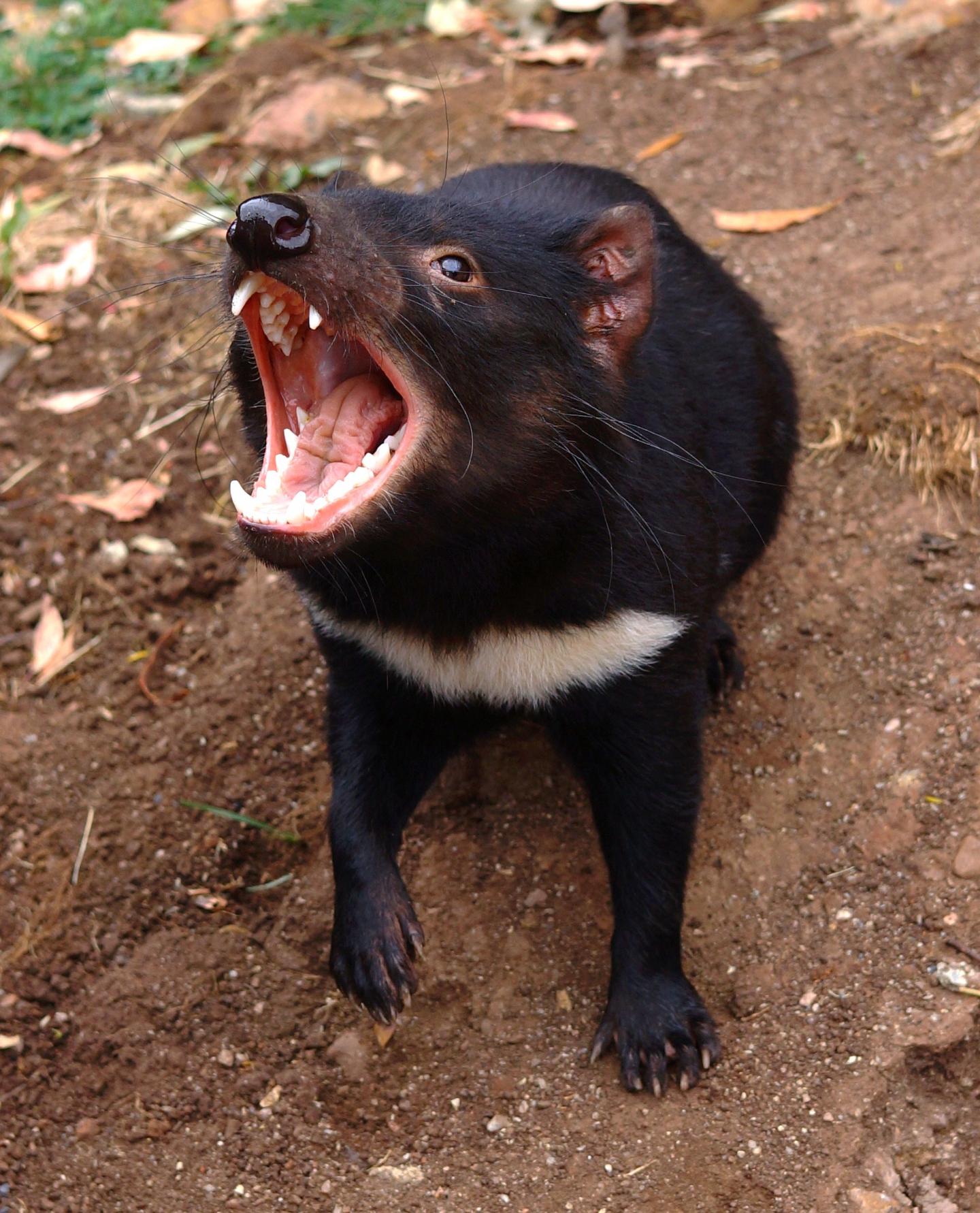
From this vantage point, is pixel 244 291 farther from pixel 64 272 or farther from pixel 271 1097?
pixel 64 272

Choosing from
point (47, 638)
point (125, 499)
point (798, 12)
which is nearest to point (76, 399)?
point (125, 499)

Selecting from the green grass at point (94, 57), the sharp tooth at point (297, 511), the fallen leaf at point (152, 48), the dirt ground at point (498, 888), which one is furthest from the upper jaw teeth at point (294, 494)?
the fallen leaf at point (152, 48)

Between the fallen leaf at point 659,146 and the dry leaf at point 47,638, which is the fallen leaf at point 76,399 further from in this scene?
the fallen leaf at point 659,146

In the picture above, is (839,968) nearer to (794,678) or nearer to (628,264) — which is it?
(794,678)

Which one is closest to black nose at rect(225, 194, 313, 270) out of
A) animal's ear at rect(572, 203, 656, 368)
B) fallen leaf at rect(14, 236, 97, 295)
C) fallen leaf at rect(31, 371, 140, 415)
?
animal's ear at rect(572, 203, 656, 368)

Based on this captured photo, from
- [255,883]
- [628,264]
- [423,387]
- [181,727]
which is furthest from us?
[181,727]

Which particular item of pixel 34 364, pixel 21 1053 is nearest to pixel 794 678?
pixel 21 1053

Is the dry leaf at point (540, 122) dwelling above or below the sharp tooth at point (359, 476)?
below

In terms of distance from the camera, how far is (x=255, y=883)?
353cm

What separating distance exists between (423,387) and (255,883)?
161 cm

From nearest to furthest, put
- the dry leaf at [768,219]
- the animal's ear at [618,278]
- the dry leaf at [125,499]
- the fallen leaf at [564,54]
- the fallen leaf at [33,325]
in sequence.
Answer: the animal's ear at [618,278] → the dry leaf at [125,499] → the dry leaf at [768,219] → the fallen leaf at [33,325] → the fallen leaf at [564,54]

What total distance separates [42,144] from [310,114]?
1.18 metres

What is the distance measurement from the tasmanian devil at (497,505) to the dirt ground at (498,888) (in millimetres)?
233

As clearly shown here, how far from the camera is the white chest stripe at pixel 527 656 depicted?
2.82 meters
